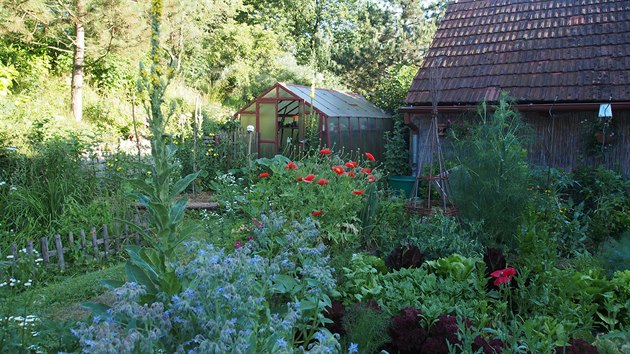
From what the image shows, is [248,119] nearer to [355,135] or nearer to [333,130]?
[333,130]

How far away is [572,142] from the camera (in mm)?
9727

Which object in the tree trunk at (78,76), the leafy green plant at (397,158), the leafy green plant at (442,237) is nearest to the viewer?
the leafy green plant at (442,237)

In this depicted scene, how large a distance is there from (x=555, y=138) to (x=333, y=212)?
6236 millimetres

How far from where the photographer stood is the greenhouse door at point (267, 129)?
44.4 feet

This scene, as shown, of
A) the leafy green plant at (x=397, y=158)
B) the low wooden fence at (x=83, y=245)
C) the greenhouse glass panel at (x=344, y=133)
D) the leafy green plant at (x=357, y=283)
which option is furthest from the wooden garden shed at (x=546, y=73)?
the low wooden fence at (x=83, y=245)

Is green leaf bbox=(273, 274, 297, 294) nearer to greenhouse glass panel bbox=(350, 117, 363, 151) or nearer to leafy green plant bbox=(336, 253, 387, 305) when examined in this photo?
leafy green plant bbox=(336, 253, 387, 305)

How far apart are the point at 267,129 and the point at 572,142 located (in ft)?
23.8

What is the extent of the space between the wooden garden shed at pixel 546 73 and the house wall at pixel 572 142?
17 millimetres

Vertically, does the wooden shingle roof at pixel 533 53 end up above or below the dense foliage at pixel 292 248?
above

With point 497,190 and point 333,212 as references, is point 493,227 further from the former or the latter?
point 333,212

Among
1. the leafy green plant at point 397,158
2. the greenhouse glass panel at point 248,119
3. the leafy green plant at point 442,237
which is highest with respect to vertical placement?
the greenhouse glass panel at point 248,119

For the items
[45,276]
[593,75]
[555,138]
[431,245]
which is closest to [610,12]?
[593,75]

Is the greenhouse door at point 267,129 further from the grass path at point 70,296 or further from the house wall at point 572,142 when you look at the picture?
the grass path at point 70,296

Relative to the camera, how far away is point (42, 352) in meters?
2.56
